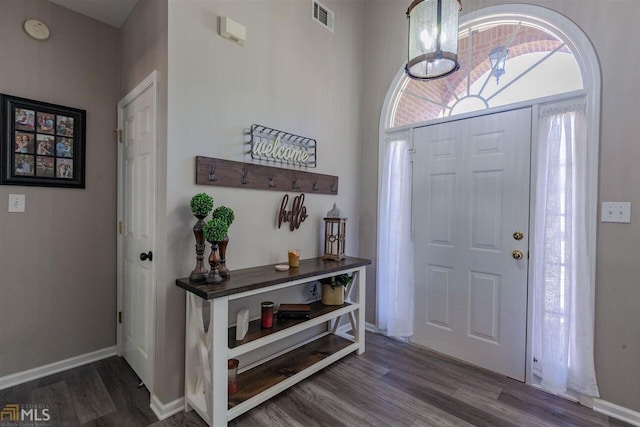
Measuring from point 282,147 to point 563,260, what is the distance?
217 centimetres

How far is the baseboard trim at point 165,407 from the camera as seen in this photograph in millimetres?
1808

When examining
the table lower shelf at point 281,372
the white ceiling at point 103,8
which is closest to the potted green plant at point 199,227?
the table lower shelf at point 281,372

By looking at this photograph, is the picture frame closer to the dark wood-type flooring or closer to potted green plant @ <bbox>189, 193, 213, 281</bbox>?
potted green plant @ <bbox>189, 193, 213, 281</bbox>

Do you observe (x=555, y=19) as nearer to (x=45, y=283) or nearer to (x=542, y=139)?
(x=542, y=139)

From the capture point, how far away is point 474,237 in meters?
2.49

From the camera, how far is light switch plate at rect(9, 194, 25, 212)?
2064mm

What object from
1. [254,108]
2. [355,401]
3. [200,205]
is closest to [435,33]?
[254,108]

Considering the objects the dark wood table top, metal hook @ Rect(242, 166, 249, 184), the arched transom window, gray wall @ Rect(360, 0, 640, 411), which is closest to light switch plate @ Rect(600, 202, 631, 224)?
gray wall @ Rect(360, 0, 640, 411)

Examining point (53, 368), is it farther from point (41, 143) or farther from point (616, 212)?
point (616, 212)

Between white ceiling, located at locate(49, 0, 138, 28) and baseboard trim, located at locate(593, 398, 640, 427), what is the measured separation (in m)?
4.14

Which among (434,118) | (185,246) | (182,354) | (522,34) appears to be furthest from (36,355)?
(522,34)

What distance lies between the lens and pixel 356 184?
3.20m

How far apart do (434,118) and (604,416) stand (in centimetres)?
242

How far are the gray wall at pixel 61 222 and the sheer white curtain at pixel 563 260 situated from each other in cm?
334
